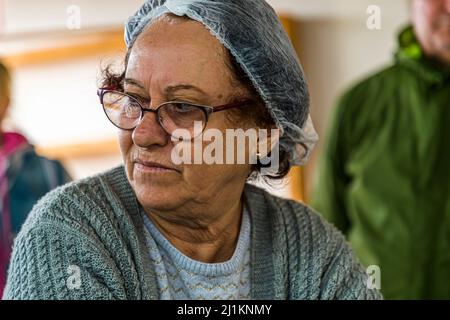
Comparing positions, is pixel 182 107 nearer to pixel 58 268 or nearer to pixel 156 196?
pixel 156 196

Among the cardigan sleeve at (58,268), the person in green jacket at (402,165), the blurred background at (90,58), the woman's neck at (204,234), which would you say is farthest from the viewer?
the person in green jacket at (402,165)

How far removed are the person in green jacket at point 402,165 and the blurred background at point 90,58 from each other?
5.5 inches

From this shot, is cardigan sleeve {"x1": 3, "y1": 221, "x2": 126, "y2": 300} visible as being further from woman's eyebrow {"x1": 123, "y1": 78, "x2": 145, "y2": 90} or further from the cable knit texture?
woman's eyebrow {"x1": 123, "y1": 78, "x2": 145, "y2": 90}

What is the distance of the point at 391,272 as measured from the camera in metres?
2.03

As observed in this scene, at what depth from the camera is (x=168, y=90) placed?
1124 millimetres

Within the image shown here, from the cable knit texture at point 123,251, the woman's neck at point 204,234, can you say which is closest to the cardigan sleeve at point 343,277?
the cable knit texture at point 123,251

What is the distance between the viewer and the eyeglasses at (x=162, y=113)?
44.3 inches

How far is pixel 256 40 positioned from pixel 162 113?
0.15m

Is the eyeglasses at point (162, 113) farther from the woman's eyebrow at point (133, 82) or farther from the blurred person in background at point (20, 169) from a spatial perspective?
the blurred person in background at point (20, 169)

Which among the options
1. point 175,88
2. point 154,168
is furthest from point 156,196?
point 175,88

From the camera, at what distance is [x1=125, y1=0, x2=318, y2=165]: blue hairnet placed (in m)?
1.14

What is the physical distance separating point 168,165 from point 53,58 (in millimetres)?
1405

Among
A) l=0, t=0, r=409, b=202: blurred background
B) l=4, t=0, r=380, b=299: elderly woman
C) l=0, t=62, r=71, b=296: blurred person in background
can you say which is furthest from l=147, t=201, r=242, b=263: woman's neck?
l=0, t=62, r=71, b=296: blurred person in background
